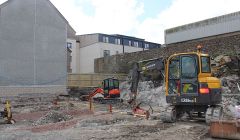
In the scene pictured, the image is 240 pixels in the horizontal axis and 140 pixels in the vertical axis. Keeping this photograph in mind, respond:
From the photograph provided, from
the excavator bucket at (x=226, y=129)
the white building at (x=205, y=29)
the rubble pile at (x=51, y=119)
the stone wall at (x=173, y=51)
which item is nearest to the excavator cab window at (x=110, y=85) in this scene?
the stone wall at (x=173, y=51)

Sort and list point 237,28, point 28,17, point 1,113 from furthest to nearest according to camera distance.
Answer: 1. point 237,28
2. point 28,17
3. point 1,113

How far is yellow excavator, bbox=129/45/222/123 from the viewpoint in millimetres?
11727

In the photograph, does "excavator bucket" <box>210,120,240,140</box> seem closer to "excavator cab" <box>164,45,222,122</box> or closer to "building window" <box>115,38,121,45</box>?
"excavator cab" <box>164,45,222,122</box>

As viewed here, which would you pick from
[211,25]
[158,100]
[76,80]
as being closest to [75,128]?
[158,100]

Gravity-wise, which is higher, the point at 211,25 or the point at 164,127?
the point at 211,25

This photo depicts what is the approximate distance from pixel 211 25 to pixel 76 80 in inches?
567

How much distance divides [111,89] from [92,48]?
27.1m

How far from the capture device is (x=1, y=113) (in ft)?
49.1

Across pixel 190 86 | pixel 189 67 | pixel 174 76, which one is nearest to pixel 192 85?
pixel 190 86

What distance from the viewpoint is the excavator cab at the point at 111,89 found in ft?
81.3

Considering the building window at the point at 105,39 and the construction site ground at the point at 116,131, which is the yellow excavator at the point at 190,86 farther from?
the building window at the point at 105,39

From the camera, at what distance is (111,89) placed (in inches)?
984

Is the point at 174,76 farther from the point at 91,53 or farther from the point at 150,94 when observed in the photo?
the point at 91,53

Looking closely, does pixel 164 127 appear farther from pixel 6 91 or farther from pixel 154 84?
pixel 6 91
